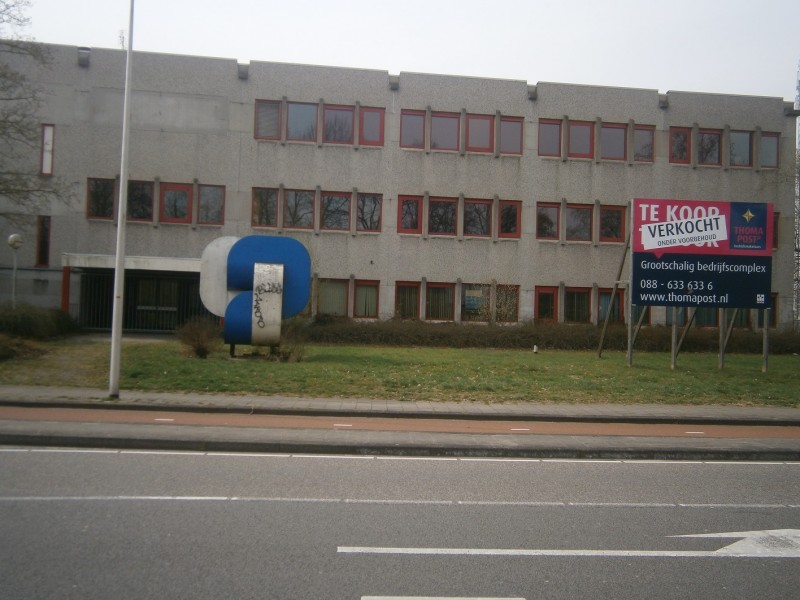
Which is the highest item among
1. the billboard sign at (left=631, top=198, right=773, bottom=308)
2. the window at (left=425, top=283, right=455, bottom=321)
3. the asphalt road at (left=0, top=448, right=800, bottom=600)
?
the billboard sign at (left=631, top=198, right=773, bottom=308)

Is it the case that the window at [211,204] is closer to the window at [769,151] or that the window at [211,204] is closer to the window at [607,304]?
the window at [607,304]

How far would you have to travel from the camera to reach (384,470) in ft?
30.1

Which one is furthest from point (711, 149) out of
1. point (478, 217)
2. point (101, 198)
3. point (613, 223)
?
point (101, 198)

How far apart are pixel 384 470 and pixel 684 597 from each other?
476cm

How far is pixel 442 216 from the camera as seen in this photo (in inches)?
1315

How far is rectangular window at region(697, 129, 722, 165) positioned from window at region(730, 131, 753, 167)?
73 cm

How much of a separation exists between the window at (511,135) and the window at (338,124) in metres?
7.45

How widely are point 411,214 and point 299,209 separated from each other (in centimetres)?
532

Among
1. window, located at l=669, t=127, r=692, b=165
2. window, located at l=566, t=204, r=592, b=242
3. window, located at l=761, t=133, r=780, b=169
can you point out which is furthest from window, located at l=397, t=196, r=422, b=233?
window, located at l=761, t=133, r=780, b=169

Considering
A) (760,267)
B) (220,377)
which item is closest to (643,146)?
(760,267)

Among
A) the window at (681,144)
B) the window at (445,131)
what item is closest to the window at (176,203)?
the window at (445,131)

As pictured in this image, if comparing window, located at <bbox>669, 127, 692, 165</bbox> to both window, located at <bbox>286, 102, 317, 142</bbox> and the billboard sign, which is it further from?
window, located at <bbox>286, 102, 317, 142</bbox>

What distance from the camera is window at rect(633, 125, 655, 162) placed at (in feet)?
113

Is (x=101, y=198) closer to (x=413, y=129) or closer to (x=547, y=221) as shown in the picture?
(x=413, y=129)
